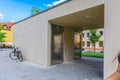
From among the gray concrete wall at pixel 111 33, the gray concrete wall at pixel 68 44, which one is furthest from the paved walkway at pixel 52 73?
the gray concrete wall at pixel 68 44

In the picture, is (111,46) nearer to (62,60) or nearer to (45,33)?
(45,33)

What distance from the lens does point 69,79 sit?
561 centimetres

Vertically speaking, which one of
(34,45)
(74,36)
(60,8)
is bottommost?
(34,45)

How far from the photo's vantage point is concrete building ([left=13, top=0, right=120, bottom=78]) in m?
4.63

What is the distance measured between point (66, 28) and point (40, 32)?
2.11 meters

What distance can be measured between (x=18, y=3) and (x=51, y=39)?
56.0 ft

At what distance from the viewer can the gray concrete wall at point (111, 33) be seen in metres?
4.48

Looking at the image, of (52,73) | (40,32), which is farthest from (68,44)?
(52,73)

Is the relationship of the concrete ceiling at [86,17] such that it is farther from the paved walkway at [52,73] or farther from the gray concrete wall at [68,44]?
the paved walkway at [52,73]

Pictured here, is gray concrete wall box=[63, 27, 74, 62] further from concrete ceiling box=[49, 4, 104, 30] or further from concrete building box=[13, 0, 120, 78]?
concrete ceiling box=[49, 4, 104, 30]

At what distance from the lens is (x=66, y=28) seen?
10.0m

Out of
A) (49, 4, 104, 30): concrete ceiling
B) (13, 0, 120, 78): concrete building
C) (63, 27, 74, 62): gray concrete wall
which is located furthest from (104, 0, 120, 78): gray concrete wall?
(63, 27, 74, 62): gray concrete wall

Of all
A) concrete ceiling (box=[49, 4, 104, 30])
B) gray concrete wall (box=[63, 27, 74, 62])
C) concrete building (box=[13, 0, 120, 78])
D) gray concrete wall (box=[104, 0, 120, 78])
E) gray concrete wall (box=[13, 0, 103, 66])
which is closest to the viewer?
gray concrete wall (box=[104, 0, 120, 78])

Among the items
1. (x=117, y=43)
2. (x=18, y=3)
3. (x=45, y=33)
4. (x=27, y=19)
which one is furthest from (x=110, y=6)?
(x=18, y=3)
